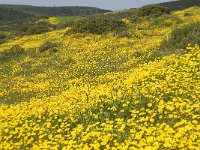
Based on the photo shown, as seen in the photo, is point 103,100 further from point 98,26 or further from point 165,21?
point 165,21

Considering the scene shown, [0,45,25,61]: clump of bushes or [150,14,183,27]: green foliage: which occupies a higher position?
[150,14,183,27]: green foliage

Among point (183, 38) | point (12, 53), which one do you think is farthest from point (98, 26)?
point (183, 38)

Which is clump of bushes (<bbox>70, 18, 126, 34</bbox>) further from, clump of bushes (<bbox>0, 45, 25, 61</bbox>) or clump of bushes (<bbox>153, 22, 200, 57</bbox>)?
clump of bushes (<bbox>153, 22, 200, 57</bbox>)

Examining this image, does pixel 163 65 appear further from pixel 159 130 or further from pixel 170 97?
pixel 159 130

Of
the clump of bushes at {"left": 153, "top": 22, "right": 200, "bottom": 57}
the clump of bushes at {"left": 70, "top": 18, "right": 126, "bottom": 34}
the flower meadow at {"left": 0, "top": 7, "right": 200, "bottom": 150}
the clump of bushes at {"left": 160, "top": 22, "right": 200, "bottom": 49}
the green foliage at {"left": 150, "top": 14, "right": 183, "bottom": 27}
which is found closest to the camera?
the flower meadow at {"left": 0, "top": 7, "right": 200, "bottom": 150}

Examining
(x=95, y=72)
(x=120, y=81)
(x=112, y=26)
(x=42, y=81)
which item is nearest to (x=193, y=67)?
(x=120, y=81)

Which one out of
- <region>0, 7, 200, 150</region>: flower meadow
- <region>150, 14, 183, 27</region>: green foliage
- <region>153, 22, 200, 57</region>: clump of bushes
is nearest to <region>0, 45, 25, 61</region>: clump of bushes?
<region>0, 7, 200, 150</region>: flower meadow

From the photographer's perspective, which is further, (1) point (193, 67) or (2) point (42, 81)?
(2) point (42, 81)

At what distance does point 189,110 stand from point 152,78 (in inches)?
157

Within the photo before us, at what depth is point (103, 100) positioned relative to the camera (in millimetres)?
12453

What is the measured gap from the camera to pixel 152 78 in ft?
43.6

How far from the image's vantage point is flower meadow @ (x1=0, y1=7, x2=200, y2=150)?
895 centimetres

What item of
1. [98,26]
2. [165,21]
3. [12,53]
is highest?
[165,21]

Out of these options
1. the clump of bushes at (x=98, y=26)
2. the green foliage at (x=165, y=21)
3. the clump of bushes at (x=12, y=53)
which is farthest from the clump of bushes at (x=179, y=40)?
the clump of bushes at (x=12, y=53)
